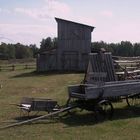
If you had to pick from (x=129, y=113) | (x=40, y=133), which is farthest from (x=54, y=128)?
(x=129, y=113)

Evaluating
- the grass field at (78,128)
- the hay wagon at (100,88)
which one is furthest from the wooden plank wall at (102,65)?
the grass field at (78,128)

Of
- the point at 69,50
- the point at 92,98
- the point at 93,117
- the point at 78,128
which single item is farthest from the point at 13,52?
the point at 78,128

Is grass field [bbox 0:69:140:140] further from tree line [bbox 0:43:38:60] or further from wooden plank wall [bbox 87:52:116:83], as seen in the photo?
tree line [bbox 0:43:38:60]

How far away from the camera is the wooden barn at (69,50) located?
44500 mm

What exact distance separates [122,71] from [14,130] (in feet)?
20.3

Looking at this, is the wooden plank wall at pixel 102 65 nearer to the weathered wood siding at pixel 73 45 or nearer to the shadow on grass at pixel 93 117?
the shadow on grass at pixel 93 117

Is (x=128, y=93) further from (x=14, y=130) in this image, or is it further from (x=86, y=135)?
(x=14, y=130)

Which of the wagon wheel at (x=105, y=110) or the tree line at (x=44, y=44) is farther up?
the tree line at (x=44, y=44)

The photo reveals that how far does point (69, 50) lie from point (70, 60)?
125 cm

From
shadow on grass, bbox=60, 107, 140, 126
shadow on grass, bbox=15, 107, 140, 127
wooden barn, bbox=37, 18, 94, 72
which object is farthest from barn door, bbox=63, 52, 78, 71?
shadow on grass, bbox=15, 107, 140, 127

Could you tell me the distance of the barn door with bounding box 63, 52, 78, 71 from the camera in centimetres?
4464

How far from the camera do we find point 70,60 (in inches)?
1766

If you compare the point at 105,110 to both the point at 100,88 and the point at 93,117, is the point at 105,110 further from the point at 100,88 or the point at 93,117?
the point at 100,88

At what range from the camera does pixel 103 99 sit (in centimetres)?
1293
